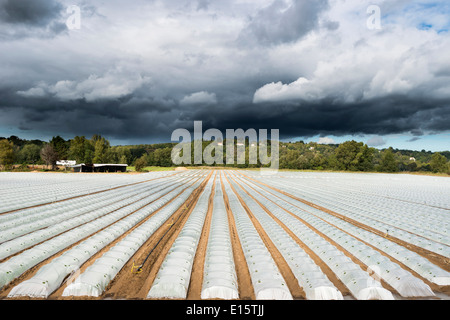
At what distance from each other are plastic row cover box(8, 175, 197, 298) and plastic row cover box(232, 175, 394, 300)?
31.6ft

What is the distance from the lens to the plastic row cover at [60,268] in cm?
648

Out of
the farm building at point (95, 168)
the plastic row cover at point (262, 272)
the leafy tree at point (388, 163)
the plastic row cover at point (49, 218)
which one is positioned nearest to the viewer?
the plastic row cover at point (262, 272)

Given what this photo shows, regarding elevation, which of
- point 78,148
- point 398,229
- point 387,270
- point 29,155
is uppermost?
point 78,148

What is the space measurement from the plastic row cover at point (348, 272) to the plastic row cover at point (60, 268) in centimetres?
962

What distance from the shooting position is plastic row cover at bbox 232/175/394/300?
21.6ft

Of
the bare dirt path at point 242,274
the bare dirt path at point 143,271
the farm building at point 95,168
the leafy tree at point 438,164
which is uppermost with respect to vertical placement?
the leafy tree at point 438,164

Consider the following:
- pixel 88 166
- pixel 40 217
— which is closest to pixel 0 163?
pixel 88 166

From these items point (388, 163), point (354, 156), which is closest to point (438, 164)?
point (388, 163)

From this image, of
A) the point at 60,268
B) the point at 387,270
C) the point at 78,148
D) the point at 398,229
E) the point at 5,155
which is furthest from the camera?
the point at 78,148

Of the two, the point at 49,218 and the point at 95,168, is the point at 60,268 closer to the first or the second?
the point at 49,218

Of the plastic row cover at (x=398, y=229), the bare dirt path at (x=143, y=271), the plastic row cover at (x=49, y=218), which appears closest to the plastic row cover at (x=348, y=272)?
the plastic row cover at (x=398, y=229)

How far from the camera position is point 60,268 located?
7449 millimetres

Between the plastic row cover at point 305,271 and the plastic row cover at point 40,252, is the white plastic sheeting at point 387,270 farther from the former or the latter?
the plastic row cover at point 40,252

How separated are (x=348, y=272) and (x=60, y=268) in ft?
33.1
